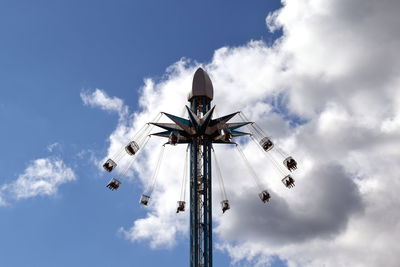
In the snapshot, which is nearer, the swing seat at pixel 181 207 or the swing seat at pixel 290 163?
the swing seat at pixel 290 163

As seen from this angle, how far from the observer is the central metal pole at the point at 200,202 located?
8500cm

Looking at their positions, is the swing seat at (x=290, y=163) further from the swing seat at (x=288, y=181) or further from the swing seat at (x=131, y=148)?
the swing seat at (x=131, y=148)

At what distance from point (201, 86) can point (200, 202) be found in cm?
1754

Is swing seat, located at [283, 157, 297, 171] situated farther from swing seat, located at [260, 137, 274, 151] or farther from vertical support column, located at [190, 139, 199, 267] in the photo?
vertical support column, located at [190, 139, 199, 267]

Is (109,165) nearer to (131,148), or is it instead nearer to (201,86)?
(131,148)

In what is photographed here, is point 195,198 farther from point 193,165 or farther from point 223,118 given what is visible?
point 223,118

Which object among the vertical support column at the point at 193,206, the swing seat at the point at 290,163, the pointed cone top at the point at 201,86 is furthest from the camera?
the pointed cone top at the point at 201,86

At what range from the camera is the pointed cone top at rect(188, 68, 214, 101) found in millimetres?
A: 94625

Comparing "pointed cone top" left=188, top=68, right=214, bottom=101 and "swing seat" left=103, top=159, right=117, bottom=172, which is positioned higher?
"pointed cone top" left=188, top=68, right=214, bottom=101

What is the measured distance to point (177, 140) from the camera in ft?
288

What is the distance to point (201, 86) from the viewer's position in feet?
312

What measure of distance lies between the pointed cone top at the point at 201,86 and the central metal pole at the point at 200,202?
7275 mm

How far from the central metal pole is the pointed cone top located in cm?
728

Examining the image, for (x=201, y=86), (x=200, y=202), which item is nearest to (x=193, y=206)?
(x=200, y=202)
